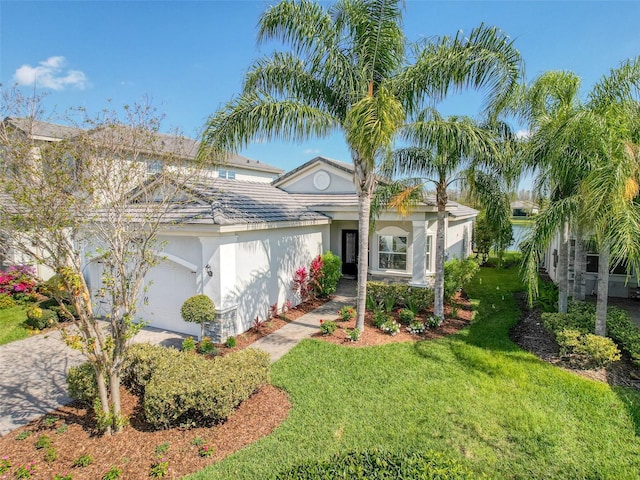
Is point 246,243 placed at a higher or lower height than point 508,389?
higher

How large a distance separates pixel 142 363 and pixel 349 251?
1273cm

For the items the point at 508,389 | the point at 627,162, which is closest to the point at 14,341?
the point at 508,389

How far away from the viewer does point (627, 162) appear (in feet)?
23.2

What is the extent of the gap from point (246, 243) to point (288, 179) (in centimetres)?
881

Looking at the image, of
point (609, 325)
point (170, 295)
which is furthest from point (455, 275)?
point (170, 295)

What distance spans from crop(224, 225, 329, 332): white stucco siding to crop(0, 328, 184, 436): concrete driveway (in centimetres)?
216

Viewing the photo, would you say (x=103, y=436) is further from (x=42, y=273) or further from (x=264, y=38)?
(x=42, y=273)

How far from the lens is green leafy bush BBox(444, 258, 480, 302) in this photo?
13234mm

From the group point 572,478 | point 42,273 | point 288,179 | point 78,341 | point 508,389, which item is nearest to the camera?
point 572,478

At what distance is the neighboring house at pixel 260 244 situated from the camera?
976 cm

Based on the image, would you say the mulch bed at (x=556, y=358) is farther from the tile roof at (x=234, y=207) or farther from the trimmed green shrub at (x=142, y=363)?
the trimmed green shrub at (x=142, y=363)

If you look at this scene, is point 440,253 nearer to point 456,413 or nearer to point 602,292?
point 602,292

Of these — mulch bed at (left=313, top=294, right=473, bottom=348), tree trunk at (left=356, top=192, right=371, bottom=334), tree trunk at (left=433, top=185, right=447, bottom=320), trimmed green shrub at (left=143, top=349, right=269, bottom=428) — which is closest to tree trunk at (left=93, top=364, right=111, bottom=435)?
trimmed green shrub at (left=143, top=349, right=269, bottom=428)

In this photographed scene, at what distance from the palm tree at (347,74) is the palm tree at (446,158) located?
79 cm
